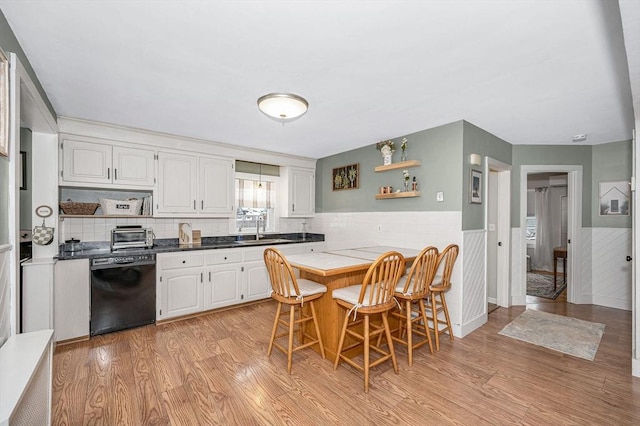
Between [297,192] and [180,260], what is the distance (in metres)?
2.20

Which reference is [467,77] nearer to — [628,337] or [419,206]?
[419,206]

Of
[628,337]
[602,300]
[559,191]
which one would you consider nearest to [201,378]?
[628,337]

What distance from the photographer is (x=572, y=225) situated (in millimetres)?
4336

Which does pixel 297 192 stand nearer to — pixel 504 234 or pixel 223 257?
pixel 223 257

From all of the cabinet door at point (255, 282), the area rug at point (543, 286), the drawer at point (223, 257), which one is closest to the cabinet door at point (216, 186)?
the drawer at point (223, 257)

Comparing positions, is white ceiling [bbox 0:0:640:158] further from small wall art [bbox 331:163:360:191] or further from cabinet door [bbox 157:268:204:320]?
cabinet door [bbox 157:268:204:320]

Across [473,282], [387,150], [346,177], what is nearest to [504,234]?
[473,282]

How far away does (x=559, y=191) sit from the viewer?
673 cm

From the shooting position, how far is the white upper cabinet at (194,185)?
3.77m

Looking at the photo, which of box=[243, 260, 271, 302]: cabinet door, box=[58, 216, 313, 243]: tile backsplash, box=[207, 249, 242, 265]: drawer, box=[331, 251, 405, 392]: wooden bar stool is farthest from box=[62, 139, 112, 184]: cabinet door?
box=[331, 251, 405, 392]: wooden bar stool

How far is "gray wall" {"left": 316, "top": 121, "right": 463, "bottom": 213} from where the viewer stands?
3248mm

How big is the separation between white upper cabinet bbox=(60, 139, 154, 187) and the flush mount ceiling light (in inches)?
82.4

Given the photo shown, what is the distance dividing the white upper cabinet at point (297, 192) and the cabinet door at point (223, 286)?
1401mm

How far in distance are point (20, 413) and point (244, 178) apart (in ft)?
12.8
